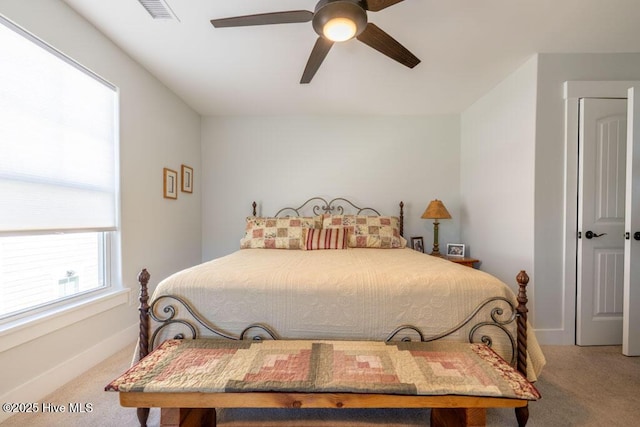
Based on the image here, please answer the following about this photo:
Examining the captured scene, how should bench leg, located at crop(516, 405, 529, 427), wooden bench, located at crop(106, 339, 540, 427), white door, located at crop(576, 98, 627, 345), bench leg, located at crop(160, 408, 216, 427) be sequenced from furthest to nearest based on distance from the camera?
white door, located at crop(576, 98, 627, 345)
bench leg, located at crop(516, 405, 529, 427)
bench leg, located at crop(160, 408, 216, 427)
wooden bench, located at crop(106, 339, 540, 427)

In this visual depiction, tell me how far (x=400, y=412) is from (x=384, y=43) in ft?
7.22

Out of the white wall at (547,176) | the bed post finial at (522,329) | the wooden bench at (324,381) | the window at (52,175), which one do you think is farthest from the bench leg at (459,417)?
the window at (52,175)

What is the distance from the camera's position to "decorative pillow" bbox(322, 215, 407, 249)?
2.95 m

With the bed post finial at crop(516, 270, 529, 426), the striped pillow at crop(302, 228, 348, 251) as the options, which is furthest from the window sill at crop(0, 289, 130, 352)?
the bed post finial at crop(516, 270, 529, 426)

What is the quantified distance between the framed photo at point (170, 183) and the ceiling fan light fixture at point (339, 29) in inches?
86.6

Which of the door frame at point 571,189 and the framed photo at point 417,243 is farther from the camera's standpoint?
the framed photo at point 417,243

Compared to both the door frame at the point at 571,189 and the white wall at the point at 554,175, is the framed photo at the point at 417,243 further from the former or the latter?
the door frame at the point at 571,189

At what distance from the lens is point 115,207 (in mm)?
2189

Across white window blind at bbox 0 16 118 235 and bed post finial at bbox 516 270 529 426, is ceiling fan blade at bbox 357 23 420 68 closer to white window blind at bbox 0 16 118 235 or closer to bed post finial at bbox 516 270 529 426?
bed post finial at bbox 516 270 529 426

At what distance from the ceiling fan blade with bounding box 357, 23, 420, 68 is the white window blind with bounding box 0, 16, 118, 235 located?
78.2 inches

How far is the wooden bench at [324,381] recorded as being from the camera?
1031 millimetres

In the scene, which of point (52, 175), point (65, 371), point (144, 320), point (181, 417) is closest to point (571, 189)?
point (181, 417)

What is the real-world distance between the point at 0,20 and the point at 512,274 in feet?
13.5

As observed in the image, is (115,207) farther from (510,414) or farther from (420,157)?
(420,157)
